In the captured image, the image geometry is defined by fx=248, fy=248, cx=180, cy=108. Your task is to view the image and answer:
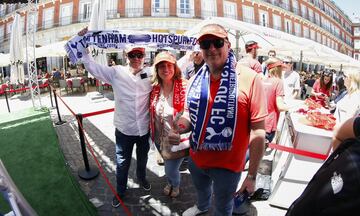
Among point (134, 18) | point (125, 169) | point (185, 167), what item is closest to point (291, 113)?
point (185, 167)

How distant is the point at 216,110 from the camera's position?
1.95m

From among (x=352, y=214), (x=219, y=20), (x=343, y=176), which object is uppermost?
(x=219, y=20)

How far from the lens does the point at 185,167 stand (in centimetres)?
444

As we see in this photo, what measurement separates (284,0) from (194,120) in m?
37.7

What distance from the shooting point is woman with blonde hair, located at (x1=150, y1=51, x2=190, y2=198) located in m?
2.97

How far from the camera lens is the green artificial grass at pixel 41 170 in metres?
3.13

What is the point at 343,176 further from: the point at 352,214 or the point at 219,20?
the point at 219,20

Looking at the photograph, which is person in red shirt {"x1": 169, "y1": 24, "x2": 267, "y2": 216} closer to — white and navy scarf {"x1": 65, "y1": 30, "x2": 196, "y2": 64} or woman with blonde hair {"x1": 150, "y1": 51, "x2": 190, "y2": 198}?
woman with blonde hair {"x1": 150, "y1": 51, "x2": 190, "y2": 198}

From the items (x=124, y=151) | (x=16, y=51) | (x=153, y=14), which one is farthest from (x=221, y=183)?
(x=153, y=14)

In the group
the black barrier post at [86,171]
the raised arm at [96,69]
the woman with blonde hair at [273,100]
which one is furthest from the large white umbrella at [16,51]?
the woman with blonde hair at [273,100]

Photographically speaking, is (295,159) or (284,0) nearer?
(295,159)

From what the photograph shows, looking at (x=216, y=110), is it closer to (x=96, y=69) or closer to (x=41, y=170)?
(x=96, y=69)

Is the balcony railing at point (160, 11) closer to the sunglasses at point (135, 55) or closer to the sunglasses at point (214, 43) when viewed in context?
the sunglasses at point (135, 55)

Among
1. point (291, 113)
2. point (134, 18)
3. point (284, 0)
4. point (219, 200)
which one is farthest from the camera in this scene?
point (284, 0)
